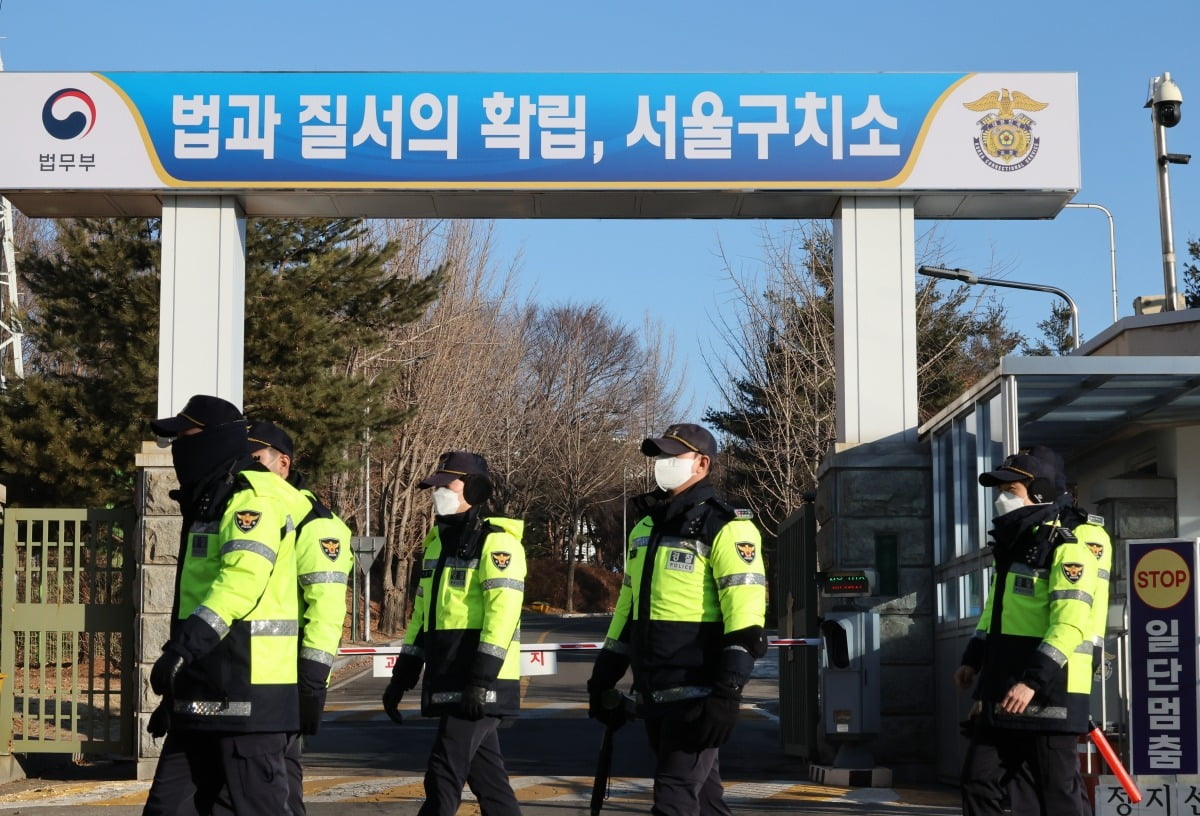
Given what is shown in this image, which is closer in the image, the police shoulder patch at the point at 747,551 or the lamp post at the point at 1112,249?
the police shoulder patch at the point at 747,551

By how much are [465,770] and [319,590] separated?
108 cm

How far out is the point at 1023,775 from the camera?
24.1 ft

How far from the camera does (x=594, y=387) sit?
69812 mm

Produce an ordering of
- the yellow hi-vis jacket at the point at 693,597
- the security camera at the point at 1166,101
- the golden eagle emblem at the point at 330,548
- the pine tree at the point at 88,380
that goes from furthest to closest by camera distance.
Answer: the pine tree at the point at 88,380, the security camera at the point at 1166,101, the golden eagle emblem at the point at 330,548, the yellow hi-vis jacket at the point at 693,597

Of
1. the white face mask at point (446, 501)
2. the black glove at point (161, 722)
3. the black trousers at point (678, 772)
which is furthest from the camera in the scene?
the white face mask at point (446, 501)

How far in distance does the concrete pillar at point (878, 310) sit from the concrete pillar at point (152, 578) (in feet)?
17.9

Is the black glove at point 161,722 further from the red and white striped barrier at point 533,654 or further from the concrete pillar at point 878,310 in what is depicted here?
the concrete pillar at point 878,310

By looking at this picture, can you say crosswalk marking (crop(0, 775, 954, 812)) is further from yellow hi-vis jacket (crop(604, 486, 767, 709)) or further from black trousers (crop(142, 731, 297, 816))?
black trousers (crop(142, 731, 297, 816))

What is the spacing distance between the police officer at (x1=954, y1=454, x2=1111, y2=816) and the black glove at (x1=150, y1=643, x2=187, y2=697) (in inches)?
138

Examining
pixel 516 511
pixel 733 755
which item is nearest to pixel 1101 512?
pixel 733 755

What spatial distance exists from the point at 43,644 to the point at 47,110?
4325mm

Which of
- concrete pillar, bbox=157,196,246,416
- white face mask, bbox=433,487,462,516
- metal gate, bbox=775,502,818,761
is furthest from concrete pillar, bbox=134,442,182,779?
white face mask, bbox=433,487,462,516

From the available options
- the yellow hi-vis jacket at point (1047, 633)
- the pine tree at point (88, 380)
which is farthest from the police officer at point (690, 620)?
the pine tree at point (88, 380)

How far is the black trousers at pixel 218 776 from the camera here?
614 centimetres
